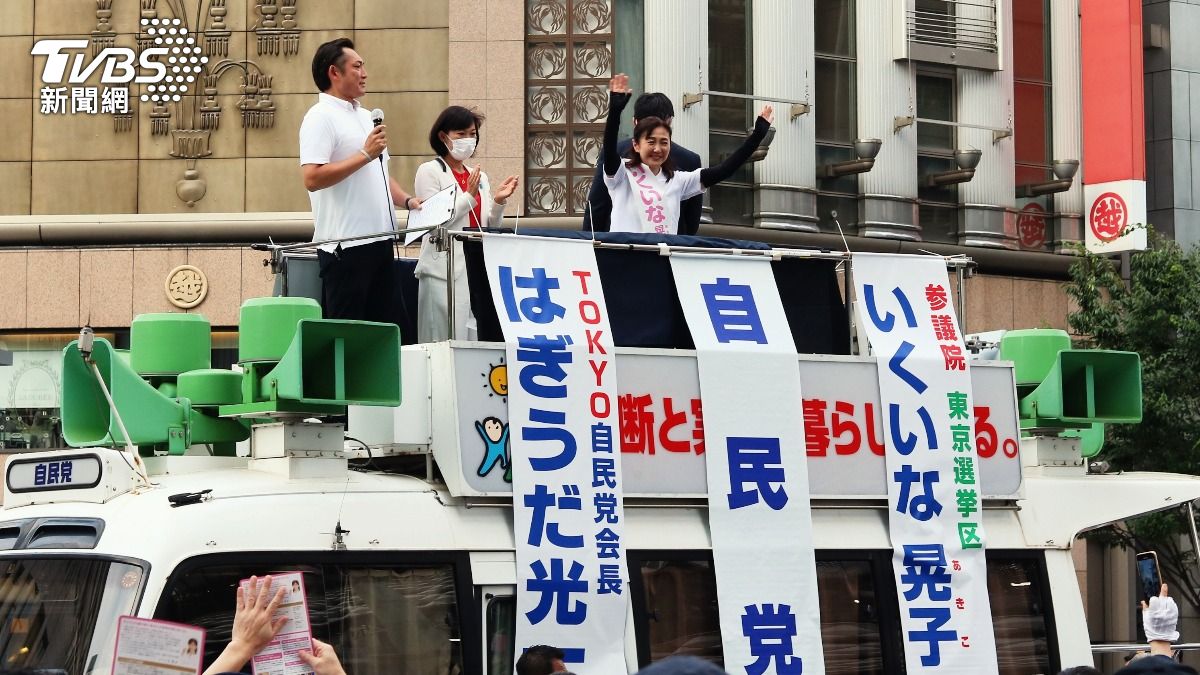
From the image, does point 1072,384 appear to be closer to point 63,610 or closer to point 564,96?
point 63,610

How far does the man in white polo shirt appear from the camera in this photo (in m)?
7.70

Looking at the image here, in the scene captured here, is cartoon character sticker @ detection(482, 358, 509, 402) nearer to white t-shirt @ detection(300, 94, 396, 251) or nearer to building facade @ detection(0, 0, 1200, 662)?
white t-shirt @ detection(300, 94, 396, 251)

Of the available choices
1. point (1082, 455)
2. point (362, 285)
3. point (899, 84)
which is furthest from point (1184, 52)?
point (362, 285)

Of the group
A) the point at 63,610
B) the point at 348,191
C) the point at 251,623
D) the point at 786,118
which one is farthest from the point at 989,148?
the point at 251,623

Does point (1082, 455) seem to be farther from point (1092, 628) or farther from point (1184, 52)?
point (1184, 52)

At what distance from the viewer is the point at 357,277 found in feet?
25.3

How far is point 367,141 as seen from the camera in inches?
297

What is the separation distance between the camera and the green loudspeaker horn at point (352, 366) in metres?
6.45

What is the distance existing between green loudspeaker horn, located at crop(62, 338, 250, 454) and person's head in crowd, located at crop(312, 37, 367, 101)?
61.6 inches

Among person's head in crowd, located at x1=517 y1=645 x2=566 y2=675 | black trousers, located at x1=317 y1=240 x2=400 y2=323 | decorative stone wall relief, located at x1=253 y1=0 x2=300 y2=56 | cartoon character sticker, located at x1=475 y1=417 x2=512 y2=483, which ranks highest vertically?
decorative stone wall relief, located at x1=253 y1=0 x2=300 y2=56

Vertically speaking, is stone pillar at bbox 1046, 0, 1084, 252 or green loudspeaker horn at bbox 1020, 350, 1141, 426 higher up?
stone pillar at bbox 1046, 0, 1084, 252

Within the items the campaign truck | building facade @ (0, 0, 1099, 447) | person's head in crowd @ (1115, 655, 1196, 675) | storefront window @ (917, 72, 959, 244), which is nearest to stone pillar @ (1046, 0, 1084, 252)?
storefront window @ (917, 72, 959, 244)

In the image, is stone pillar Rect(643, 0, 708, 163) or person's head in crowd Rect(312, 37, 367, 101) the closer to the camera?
person's head in crowd Rect(312, 37, 367, 101)

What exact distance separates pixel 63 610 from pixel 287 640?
0.94 m
